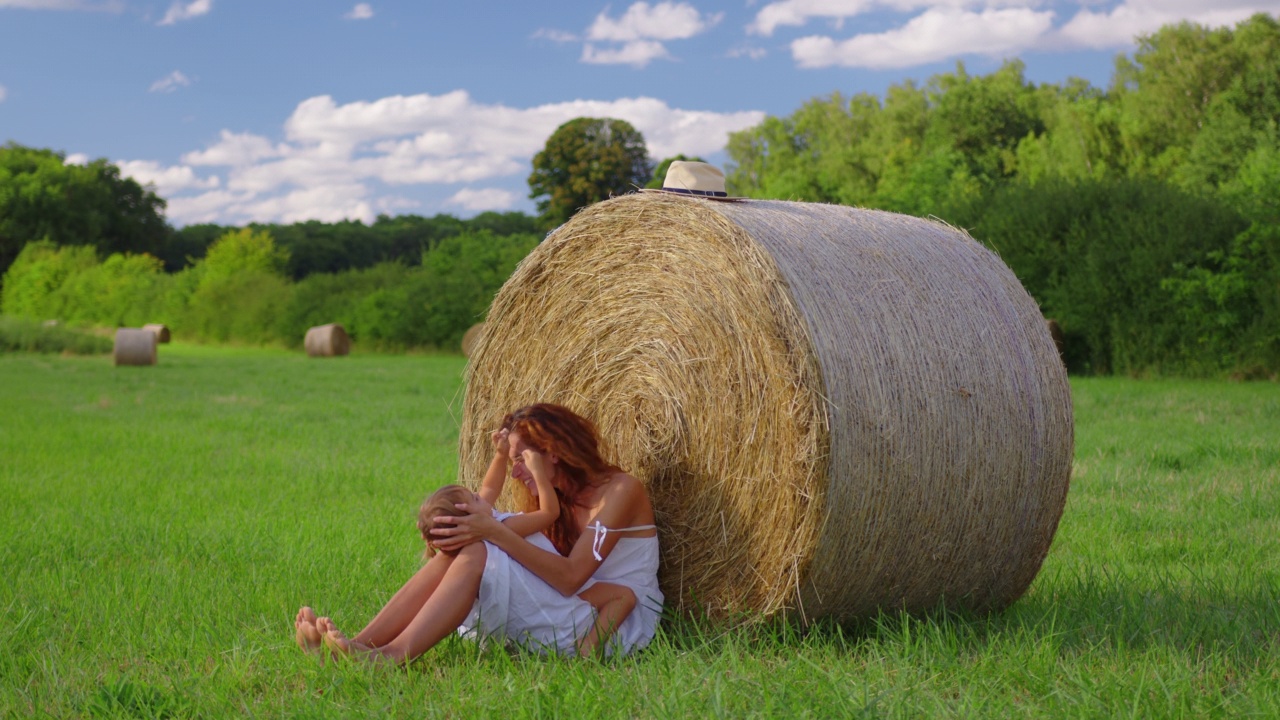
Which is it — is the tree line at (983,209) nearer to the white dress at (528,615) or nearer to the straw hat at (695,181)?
the straw hat at (695,181)

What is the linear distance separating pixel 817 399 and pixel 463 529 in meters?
1.33

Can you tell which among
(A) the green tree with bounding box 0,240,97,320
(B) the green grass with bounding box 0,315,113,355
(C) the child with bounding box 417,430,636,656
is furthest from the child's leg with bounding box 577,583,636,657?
(A) the green tree with bounding box 0,240,97,320

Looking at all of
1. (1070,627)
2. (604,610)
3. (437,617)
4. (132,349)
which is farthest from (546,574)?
(132,349)

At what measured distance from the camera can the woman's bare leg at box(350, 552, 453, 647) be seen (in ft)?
13.4

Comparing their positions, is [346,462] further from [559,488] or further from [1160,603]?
[1160,603]

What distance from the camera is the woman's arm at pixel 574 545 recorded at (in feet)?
13.5

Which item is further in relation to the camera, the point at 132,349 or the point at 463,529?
the point at 132,349

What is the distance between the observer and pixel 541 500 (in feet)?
14.7

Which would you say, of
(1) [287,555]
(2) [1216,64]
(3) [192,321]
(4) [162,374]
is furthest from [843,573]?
(3) [192,321]

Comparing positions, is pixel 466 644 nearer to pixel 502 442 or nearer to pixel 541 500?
pixel 541 500

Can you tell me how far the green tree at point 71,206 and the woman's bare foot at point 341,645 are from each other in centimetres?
6250

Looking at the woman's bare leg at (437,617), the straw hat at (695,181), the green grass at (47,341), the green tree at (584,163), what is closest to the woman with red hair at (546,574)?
the woman's bare leg at (437,617)

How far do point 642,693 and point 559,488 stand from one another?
3.89 feet

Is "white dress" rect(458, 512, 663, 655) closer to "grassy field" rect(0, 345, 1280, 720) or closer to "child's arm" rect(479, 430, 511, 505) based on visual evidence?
"grassy field" rect(0, 345, 1280, 720)
